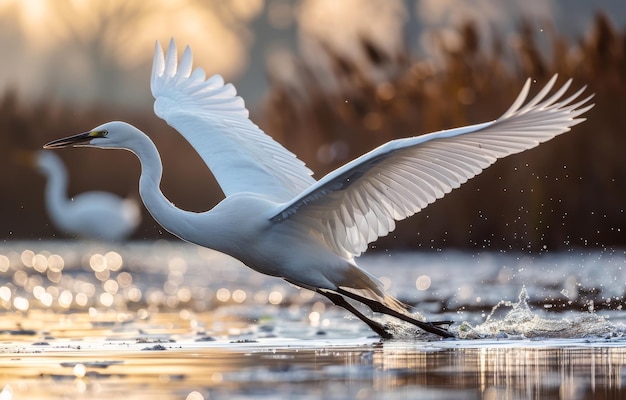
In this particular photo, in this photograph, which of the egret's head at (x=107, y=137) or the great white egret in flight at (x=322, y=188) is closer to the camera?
the great white egret in flight at (x=322, y=188)

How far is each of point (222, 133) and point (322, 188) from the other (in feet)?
7.16

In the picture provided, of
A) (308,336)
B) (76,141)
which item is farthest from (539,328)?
(76,141)

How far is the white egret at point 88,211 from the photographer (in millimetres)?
19156

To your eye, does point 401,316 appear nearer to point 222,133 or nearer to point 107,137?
point 222,133

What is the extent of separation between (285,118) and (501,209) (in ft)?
15.7

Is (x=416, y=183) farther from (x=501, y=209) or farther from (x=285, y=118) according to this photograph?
(x=285, y=118)

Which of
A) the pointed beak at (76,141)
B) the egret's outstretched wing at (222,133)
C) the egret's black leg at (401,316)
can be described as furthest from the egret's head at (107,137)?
the egret's black leg at (401,316)

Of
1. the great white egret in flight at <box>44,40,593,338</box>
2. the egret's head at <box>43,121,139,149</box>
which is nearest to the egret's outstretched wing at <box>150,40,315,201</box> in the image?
the great white egret in flight at <box>44,40,593,338</box>

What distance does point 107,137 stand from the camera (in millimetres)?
8000

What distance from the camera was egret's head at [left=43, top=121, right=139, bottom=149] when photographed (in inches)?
312

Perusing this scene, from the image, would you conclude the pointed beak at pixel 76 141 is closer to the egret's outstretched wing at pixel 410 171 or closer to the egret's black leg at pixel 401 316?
the egret's outstretched wing at pixel 410 171

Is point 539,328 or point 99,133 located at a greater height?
point 99,133

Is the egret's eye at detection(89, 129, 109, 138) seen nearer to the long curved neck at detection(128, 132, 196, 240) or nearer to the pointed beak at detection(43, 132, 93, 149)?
the pointed beak at detection(43, 132, 93, 149)

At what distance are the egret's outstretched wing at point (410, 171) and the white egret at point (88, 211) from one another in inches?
451
